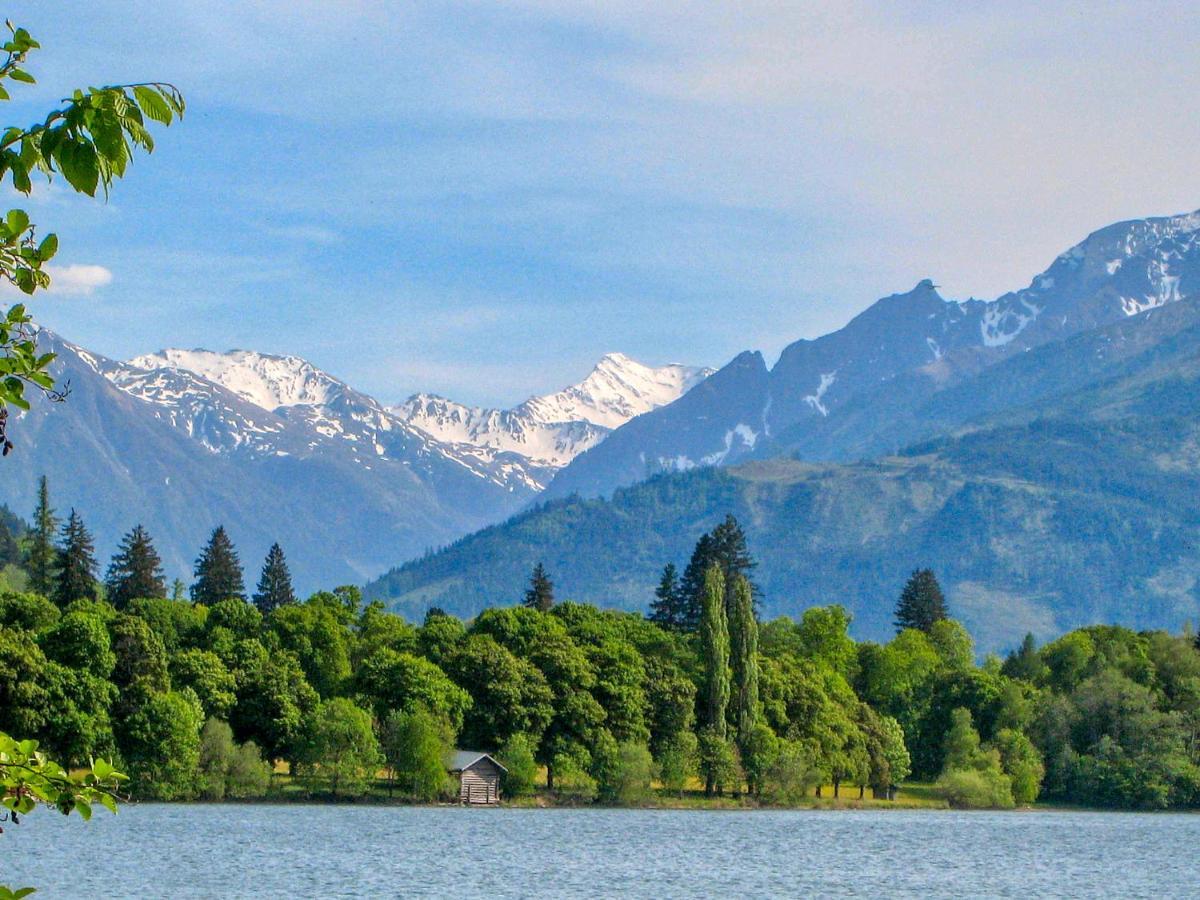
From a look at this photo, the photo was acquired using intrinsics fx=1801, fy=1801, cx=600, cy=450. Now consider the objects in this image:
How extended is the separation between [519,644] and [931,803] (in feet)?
154

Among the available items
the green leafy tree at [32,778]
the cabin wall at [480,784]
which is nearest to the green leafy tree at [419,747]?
the cabin wall at [480,784]

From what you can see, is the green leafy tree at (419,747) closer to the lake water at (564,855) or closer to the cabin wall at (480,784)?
the cabin wall at (480,784)

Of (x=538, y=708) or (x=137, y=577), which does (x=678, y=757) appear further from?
(x=137, y=577)

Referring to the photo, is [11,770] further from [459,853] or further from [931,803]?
[931,803]

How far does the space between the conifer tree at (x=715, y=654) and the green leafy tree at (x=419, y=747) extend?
2304cm

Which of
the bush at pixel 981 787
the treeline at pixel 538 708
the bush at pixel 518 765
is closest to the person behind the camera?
the treeline at pixel 538 708

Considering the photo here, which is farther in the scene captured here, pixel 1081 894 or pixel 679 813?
pixel 679 813

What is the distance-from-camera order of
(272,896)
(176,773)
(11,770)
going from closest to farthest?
(11,770) → (272,896) → (176,773)

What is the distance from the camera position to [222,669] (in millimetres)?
137500

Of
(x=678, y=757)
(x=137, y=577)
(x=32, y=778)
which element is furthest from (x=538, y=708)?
(x=32, y=778)

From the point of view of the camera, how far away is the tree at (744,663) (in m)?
152

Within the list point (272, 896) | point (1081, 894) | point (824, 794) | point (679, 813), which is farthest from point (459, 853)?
point (824, 794)

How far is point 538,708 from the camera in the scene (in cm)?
14412

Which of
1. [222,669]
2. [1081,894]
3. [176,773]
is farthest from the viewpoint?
[222,669]
